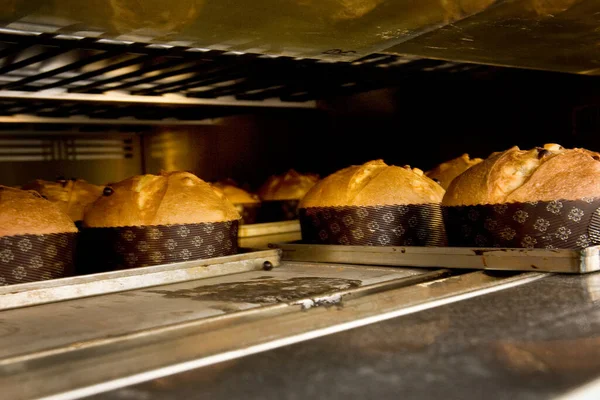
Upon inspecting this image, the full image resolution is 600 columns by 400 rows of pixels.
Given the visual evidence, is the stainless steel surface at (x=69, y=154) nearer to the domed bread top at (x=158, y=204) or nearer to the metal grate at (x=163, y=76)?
the metal grate at (x=163, y=76)

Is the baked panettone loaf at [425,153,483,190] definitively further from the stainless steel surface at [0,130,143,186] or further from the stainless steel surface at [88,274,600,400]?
the stainless steel surface at [0,130,143,186]

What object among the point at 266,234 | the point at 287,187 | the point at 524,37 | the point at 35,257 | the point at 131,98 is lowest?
the point at 266,234

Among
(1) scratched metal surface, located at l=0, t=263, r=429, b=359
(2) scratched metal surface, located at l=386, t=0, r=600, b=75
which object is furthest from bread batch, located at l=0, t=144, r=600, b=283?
(2) scratched metal surface, located at l=386, t=0, r=600, b=75

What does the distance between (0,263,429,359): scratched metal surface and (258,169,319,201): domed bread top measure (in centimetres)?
139

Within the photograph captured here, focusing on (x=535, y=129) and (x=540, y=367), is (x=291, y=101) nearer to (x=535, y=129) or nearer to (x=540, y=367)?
(x=535, y=129)

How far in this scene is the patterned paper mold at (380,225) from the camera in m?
1.88

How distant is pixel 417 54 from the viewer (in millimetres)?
2127

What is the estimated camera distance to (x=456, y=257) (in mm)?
1632

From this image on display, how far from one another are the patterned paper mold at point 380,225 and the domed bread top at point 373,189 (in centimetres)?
2

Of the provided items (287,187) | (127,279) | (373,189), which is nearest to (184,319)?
(127,279)

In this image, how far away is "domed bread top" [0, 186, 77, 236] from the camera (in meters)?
1.47

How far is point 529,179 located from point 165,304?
872 mm

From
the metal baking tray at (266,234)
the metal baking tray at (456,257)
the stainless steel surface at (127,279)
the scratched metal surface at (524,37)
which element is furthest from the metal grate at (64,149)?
the scratched metal surface at (524,37)

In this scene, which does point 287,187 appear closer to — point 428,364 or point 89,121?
point 89,121
